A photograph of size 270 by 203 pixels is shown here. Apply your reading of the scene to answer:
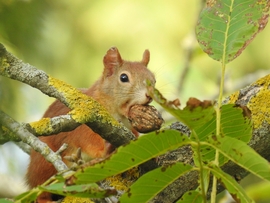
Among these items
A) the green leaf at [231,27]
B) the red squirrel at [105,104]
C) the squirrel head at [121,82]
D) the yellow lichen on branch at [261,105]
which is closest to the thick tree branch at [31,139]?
the green leaf at [231,27]

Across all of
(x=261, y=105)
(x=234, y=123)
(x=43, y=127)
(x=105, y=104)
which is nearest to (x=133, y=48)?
(x=105, y=104)

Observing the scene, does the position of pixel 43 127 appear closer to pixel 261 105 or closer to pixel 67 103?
pixel 67 103

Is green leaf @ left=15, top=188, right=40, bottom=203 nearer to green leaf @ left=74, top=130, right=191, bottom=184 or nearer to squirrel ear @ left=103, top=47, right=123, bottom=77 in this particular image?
green leaf @ left=74, top=130, right=191, bottom=184

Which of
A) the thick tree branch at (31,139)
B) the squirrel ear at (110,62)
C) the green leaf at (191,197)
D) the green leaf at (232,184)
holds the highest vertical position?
the squirrel ear at (110,62)

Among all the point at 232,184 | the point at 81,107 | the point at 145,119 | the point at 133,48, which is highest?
the point at 133,48

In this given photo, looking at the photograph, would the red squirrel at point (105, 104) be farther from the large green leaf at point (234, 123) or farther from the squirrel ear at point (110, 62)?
the large green leaf at point (234, 123)

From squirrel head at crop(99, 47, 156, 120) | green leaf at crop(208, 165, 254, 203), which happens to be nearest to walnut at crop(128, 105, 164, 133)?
squirrel head at crop(99, 47, 156, 120)
